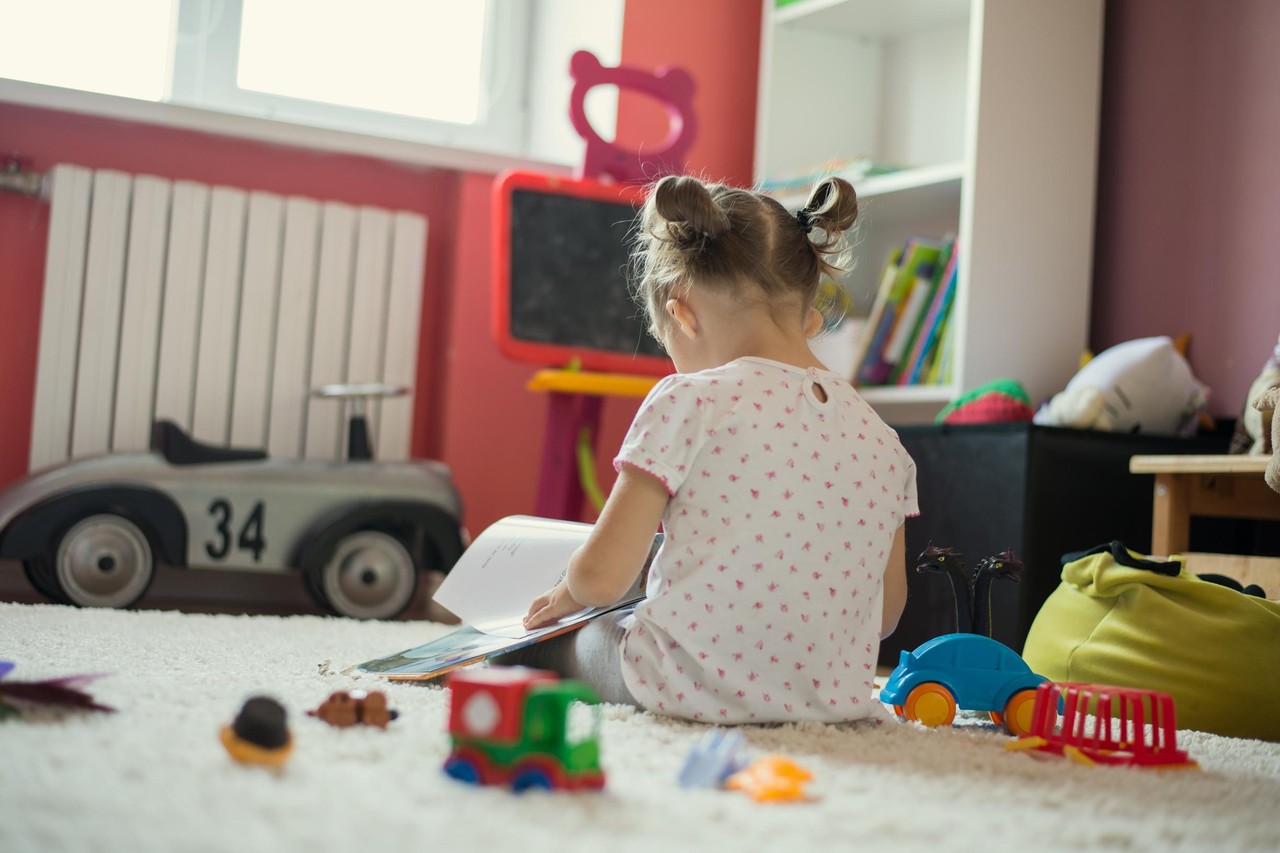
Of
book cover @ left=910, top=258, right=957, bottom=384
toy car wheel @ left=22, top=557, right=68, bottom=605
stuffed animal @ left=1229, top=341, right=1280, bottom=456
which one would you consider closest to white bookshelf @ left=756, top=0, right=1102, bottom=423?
book cover @ left=910, top=258, right=957, bottom=384

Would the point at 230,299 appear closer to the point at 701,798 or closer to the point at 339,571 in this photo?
the point at 339,571

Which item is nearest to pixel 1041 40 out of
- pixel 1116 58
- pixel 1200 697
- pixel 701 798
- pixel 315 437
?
pixel 1116 58

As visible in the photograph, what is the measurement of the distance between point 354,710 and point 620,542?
0.76 feet

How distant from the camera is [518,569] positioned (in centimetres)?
130

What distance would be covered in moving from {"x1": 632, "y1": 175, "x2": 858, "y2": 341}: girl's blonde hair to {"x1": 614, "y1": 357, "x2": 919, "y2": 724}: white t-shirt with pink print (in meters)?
0.08

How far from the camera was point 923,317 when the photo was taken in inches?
83.8

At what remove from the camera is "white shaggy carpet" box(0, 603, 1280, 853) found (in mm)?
599

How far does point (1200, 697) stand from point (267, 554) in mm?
1371

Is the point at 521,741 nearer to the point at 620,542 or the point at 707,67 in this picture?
the point at 620,542

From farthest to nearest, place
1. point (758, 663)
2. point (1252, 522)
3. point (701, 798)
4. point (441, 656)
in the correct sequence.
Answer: point (1252, 522)
point (441, 656)
point (758, 663)
point (701, 798)

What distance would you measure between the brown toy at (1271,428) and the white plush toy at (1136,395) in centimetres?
24

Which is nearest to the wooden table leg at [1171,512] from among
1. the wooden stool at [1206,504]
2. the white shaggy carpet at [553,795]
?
the wooden stool at [1206,504]

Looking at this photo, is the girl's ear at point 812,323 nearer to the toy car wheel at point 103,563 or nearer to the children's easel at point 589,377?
the children's easel at point 589,377

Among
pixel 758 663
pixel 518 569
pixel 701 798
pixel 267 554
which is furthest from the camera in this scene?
pixel 267 554
